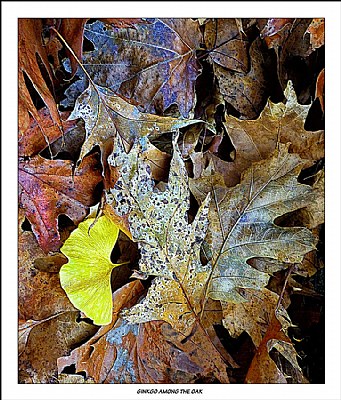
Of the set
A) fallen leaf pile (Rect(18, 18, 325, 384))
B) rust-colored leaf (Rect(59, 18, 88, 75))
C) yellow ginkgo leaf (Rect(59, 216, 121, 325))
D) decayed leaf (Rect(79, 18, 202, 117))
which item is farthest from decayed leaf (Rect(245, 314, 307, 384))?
rust-colored leaf (Rect(59, 18, 88, 75))

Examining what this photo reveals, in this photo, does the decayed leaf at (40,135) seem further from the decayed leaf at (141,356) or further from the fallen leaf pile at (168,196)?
the decayed leaf at (141,356)

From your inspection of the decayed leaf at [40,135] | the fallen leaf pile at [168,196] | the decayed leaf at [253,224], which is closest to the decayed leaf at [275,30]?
the fallen leaf pile at [168,196]

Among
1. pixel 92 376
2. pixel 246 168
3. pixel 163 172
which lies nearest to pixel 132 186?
pixel 163 172

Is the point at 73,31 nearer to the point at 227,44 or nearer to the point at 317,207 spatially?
the point at 227,44

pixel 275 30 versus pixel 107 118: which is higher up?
pixel 275 30

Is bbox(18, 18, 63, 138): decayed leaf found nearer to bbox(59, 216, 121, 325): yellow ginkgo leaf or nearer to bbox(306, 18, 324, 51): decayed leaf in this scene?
bbox(59, 216, 121, 325): yellow ginkgo leaf

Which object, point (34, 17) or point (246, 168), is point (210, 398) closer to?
point (246, 168)

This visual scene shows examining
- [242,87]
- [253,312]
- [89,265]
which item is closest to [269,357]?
[253,312]
